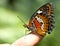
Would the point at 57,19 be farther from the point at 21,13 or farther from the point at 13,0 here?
the point at 13,0

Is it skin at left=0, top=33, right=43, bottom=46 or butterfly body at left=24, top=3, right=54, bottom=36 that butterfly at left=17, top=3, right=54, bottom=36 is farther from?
skin at left=0, top=33, right=43, bottom=46

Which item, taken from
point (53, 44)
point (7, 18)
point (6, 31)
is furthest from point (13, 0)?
point (53, 44)

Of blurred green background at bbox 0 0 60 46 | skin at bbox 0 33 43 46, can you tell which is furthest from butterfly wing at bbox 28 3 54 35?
blurred green background at bbox 0 0 60 46

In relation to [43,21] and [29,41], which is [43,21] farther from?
[29,41]

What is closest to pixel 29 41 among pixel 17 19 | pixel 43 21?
pixel 43 21

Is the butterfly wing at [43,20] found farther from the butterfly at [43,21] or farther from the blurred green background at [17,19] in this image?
the blurred green background at [17,19]

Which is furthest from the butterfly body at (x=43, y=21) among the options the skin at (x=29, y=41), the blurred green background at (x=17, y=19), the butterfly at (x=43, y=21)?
the blurred green background at (x=17, y=19)
